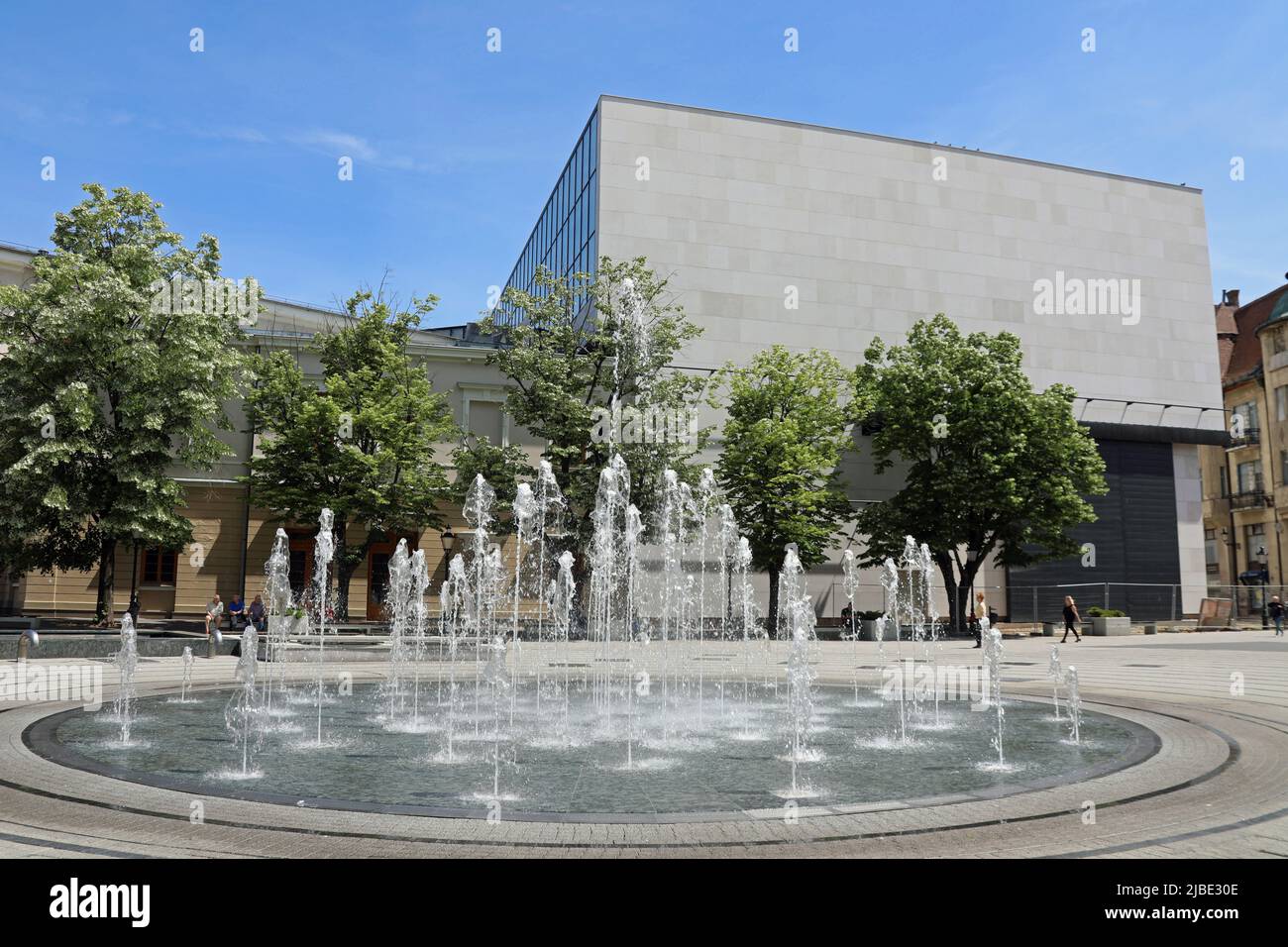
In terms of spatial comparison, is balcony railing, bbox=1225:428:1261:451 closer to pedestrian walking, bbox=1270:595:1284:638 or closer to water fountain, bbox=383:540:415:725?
pedestrian walking, bbox=1270:595:1284:638

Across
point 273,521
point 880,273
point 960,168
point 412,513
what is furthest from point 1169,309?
point 273,521

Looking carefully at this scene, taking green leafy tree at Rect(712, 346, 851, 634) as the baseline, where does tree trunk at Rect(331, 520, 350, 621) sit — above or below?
below

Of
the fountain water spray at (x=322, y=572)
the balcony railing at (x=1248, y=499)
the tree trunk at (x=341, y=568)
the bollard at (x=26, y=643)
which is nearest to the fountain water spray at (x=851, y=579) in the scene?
the tree trunk at (x=341, y=568)

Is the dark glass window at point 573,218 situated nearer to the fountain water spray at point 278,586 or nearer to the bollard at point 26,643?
the fountain water spray at point 278,586

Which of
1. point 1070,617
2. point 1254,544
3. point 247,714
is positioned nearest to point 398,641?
point 247,714

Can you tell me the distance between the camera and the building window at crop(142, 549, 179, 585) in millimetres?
34562

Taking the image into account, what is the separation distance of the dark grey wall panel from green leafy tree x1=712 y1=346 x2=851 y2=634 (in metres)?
11.5

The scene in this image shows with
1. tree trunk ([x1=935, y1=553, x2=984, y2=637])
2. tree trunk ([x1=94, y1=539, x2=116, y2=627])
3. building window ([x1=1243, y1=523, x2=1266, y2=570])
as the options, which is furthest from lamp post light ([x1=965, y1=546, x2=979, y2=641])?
building window ([x1=1243, y1=523, x2=1266, y2=570])

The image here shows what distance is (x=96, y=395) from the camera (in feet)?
84.2

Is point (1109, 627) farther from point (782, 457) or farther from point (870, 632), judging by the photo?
point (782, 457)

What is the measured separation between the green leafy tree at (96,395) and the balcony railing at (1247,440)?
62147mm

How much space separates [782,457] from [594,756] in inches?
1013

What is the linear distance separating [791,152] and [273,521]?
27.3 m

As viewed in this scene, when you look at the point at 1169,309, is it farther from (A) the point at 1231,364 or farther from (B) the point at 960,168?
(A) the point at 1231,364
